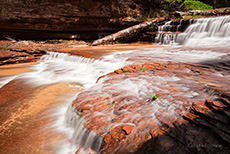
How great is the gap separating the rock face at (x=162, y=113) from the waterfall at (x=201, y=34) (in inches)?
296

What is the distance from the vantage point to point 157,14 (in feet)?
57.9

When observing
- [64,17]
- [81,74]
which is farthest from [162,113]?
[64,17]

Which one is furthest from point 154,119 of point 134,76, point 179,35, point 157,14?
point 157,14

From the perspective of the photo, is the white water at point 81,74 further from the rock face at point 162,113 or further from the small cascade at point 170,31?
the small cascade at point 170,31

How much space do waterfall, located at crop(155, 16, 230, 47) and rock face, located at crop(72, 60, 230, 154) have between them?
24.6 ft

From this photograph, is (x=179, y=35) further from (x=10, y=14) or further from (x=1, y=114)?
(x=10, y=14)

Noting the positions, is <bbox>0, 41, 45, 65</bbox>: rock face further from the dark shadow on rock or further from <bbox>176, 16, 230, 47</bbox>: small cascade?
<bbox>176, 16, 230, 47</bbox>: small cascade

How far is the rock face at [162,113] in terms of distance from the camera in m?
1.47

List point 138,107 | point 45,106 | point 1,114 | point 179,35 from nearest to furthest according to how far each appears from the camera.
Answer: point 138,107 < point 1,114 < point 45,106 < point 179,35

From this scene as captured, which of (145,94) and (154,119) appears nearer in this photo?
(154,119)

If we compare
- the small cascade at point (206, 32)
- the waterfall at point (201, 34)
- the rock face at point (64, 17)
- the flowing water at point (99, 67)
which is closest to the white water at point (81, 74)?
the flowing water at point (99, 67)

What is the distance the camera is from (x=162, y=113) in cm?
194

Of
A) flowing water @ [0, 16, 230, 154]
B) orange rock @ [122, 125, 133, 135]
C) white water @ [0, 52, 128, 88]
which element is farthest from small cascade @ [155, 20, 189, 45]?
orange rock @ [122, 125, 133, 135]

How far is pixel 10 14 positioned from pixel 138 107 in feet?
48.5
